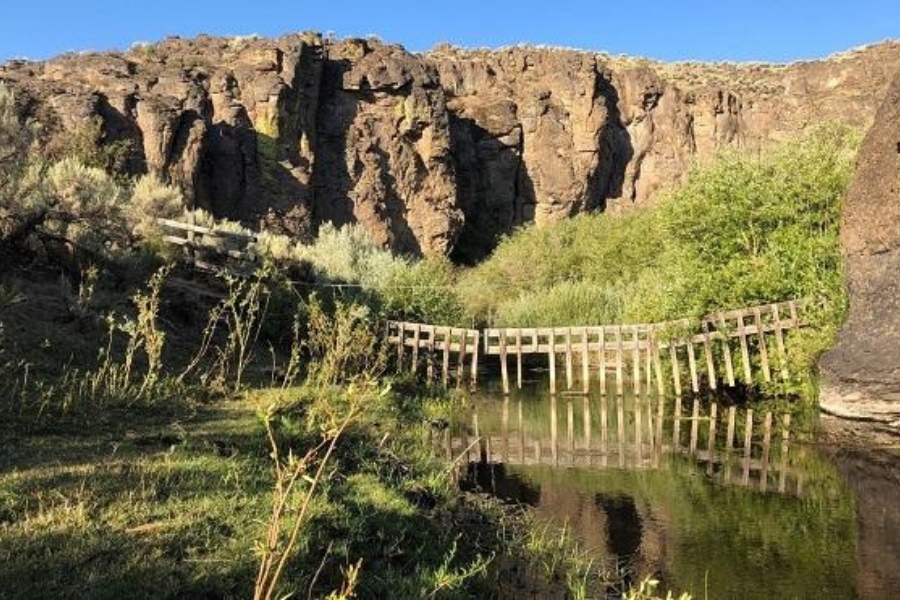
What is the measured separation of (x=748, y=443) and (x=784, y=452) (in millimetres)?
887

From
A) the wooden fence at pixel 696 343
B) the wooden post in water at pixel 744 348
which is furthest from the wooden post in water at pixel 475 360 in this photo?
the wooden post in water at pixel 744 348

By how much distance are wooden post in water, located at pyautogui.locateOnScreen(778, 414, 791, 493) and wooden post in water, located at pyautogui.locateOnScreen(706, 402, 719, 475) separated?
0.88m

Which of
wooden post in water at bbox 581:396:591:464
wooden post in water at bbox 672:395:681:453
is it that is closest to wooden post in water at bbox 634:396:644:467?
wooden post in water at bbox 672:395:681:453

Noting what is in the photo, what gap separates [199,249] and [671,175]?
42.8 metres

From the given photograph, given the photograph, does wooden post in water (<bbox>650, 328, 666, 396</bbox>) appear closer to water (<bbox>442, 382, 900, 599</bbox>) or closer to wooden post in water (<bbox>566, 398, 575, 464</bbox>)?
wooden post in water (<bbox>566, 398, 575, 464</bbox>)

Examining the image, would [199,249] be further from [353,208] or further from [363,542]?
[353,208]

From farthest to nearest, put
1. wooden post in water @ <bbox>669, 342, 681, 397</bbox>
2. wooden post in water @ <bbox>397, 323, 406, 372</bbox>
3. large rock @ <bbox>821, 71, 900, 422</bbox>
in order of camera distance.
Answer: wooden post in water @ <bbox>397, 323, 406, 372</bbox>, wooden post in water @ <bbox>669, 342, 681, 397</bbox>, large rock @ <bbox>821, 71, 900, 422</bbox>

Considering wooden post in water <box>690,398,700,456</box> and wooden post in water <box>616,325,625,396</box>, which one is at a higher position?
wooden post in water <box>616,325,625,396</box>

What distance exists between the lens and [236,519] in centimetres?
568

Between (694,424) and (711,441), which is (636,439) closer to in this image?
(711,441)

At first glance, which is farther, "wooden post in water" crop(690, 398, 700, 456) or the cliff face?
the cliff face

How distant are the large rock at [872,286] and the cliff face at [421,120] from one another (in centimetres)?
2841

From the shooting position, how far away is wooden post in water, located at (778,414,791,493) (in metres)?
10.2

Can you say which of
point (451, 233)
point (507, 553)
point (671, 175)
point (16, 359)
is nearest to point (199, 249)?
point (16, 359)
